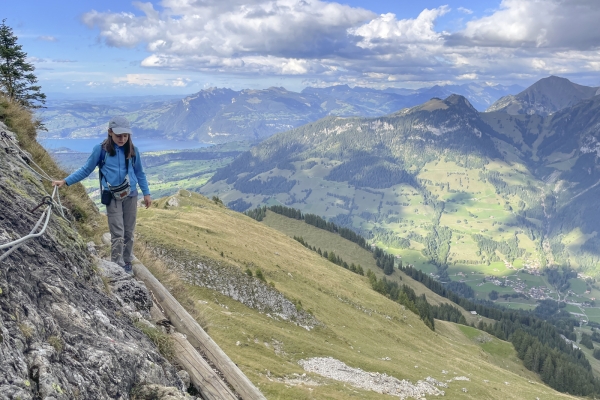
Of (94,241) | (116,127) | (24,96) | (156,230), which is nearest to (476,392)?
(156,230)

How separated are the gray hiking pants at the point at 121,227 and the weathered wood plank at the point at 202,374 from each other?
184 inches

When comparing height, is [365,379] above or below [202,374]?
below

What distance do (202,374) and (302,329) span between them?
31.7 m

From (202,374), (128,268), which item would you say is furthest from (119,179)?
(202,374)

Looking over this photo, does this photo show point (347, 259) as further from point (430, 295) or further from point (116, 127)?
point (116, 127)

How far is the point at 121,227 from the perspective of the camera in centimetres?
1348

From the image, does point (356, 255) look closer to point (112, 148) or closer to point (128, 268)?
point (128, 268)

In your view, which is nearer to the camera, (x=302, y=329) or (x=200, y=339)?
(x=200, y=339)

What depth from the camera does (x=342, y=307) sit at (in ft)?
179

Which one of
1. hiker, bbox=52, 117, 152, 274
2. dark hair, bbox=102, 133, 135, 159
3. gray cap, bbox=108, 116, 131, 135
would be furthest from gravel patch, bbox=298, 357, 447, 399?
gray cap, bbox=108, 116, 131, 135

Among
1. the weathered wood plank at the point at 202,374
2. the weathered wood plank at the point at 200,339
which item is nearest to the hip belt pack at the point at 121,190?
the weathered wood plank at the point at 200,339

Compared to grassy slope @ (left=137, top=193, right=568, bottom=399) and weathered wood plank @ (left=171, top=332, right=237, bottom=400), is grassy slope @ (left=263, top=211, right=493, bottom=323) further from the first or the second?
weathered wood plank @ (left=171, top=332, right=237, bottom=400)

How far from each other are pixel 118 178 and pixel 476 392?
42.9m

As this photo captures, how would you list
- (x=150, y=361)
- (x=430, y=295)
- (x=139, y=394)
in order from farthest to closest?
(x=430, y=295) < (x=150, y=361) < (x=139, y=394)
